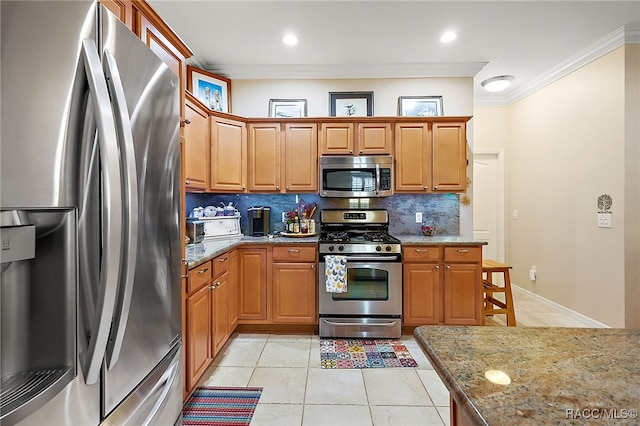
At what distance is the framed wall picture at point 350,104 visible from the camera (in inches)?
144

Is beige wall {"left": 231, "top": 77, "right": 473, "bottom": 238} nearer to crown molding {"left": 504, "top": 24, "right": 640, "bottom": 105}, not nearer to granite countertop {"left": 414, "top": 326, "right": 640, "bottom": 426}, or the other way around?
crown molding {"left": 504, "top": 24, "right": 640, "bottom": 105}

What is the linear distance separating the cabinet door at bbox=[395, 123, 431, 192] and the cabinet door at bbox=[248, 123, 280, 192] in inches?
52.9

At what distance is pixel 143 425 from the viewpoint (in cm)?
103

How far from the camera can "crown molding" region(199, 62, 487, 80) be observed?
141 inches

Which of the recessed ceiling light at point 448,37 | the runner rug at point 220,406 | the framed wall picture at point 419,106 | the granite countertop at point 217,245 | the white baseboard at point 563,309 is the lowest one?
the runner rug at point 220,406

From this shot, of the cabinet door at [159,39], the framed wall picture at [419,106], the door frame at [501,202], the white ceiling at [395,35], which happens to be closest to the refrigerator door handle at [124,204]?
the cabinet door at [159,39]

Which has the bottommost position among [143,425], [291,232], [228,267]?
[143,425]

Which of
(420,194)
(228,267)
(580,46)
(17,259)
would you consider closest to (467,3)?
(580,46)

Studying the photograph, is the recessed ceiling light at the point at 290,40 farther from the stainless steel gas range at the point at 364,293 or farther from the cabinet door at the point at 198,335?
the cabinet door at the point at 198,335

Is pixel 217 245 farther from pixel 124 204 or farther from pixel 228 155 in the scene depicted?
pixel 124 204

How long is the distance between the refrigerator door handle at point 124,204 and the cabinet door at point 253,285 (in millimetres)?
2283

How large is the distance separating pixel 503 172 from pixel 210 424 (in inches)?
188

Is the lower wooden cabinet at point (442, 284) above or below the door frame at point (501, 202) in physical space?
below

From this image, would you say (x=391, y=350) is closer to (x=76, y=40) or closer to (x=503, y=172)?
(x=76, y=40)
